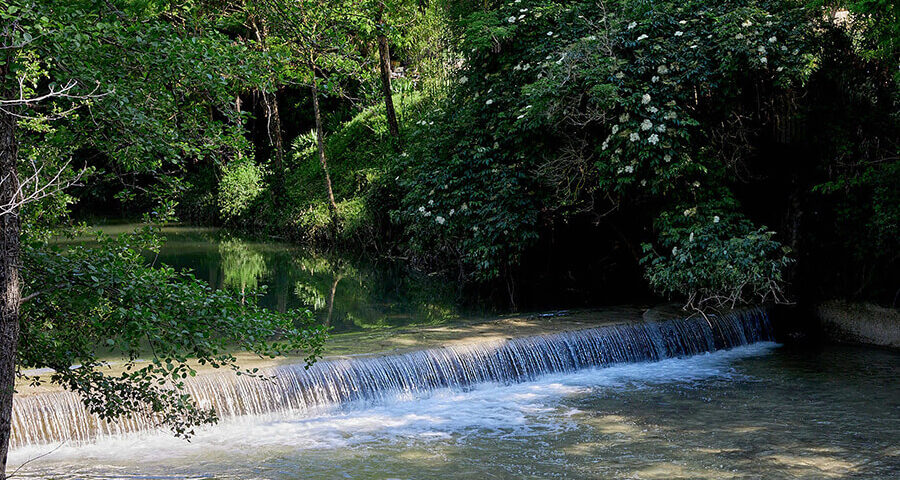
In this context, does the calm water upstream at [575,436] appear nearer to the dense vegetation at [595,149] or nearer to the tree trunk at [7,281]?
the dense vegetation at [595,149]

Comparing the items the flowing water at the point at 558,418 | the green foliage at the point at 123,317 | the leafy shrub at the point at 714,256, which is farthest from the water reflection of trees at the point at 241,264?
the green foliage at the point at 123,317

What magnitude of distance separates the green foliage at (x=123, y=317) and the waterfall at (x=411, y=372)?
259cm

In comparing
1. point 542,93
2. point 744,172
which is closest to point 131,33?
point 542,93

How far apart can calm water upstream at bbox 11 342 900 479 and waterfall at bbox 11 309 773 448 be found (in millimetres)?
179

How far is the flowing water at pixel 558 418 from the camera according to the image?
24.8 feet

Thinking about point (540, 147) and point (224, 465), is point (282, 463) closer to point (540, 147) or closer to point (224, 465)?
point (224, 465)

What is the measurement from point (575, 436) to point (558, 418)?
2.25 ft

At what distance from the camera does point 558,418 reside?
29.8ft

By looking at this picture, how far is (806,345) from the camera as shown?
12.5 meters

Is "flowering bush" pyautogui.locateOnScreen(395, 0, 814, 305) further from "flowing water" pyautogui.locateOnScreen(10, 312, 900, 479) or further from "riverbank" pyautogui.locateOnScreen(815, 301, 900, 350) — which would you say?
"flowing water" pyautogui.locateOnScreen(10, 312, 900, 479)

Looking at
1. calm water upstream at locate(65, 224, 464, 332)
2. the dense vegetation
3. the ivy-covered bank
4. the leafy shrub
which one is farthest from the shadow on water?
the leafy shrub

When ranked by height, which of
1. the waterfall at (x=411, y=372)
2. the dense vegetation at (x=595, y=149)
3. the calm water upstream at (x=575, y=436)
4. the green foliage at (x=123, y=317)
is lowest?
the calm water upstream at (x=575, y=436)

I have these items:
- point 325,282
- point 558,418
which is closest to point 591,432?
point 558,418

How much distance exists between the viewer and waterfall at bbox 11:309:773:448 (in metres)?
8.23
